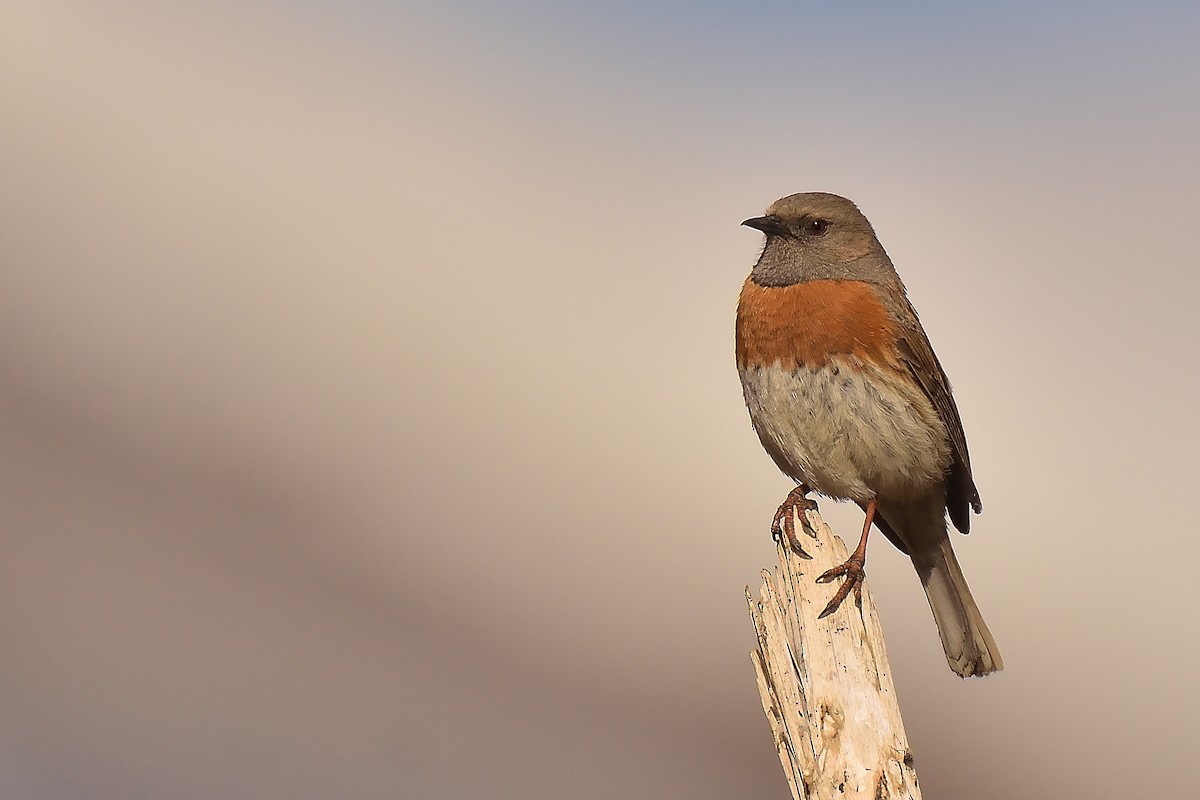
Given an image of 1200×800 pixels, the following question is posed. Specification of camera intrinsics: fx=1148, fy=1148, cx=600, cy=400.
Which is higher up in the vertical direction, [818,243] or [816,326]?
[818,243]

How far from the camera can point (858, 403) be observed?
5348 millimetres

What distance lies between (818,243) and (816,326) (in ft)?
2.29

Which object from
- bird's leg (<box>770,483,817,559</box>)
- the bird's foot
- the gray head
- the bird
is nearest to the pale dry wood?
the bird's foot

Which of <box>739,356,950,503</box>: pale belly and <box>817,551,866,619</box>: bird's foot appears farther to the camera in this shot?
<box>739,356,950,503</box>: pale belly

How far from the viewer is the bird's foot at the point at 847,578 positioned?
4398mm

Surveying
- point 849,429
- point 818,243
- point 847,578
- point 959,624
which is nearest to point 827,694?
point 847,578

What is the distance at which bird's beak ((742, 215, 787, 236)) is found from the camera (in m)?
5.99

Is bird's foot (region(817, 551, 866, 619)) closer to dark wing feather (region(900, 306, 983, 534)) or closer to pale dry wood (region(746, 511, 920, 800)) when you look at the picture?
pale dry wood (region(746, 511, 920, 800))

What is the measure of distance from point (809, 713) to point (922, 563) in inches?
82.6

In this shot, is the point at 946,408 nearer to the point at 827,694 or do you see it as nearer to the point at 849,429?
the point at 849,429

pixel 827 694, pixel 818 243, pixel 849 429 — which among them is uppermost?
pixel 818 243

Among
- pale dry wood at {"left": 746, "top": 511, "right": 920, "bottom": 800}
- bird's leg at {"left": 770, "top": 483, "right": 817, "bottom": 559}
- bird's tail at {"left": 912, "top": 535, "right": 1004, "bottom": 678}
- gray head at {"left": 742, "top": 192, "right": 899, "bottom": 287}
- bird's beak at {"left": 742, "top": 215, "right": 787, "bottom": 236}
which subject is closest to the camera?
pale dry wood at {"left": 746, "top": 511, "right": 920, "bottom": 800}

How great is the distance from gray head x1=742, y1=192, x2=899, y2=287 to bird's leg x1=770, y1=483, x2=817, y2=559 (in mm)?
1099

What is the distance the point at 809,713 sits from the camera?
407 centimetres
